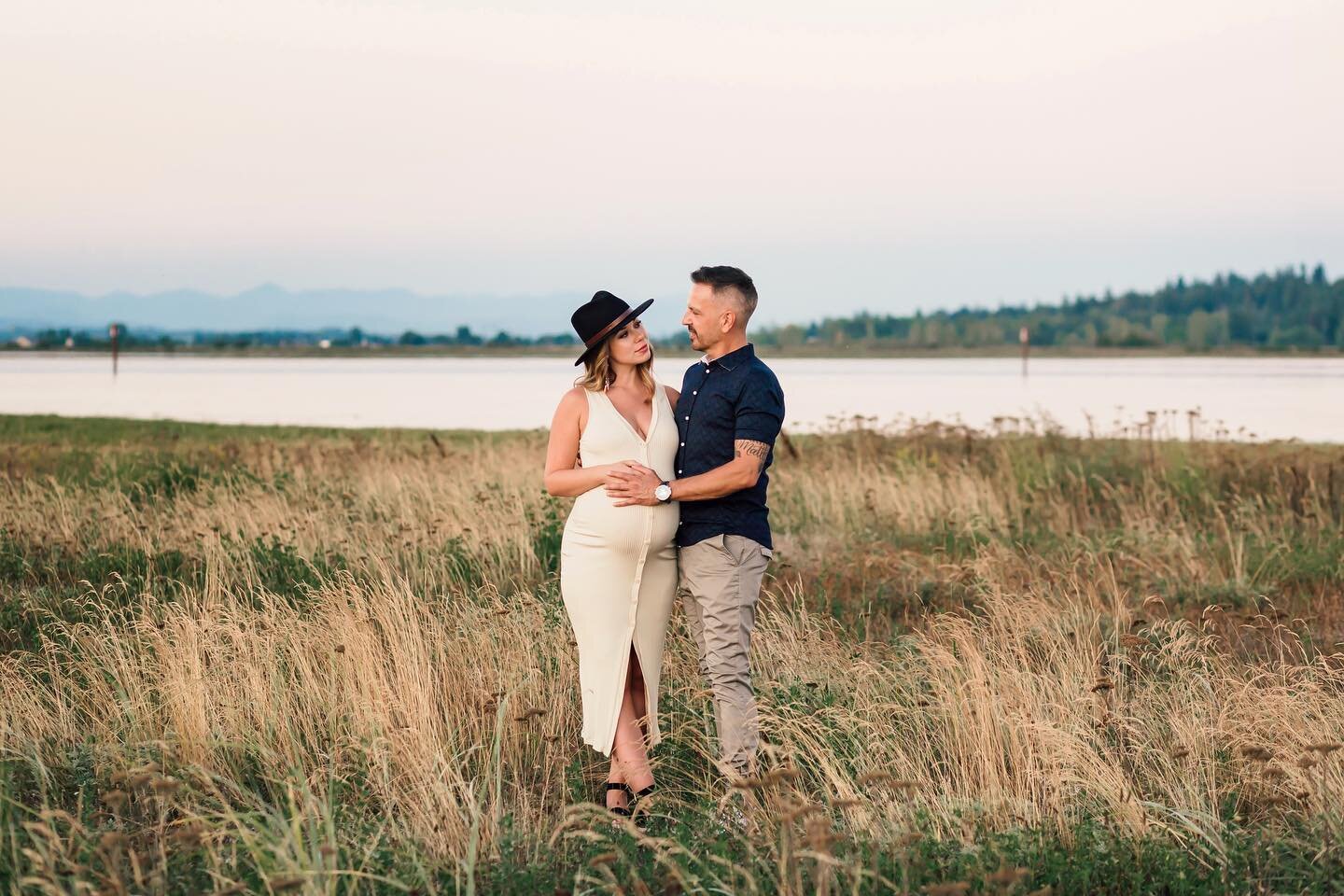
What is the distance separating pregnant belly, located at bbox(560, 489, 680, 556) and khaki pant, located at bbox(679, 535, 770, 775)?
20 cm

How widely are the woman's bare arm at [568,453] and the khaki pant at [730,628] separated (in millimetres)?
555

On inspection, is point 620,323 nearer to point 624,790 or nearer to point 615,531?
point 615,531

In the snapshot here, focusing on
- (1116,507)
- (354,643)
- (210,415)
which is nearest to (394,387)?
(210,415)

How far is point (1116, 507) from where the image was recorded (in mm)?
13766

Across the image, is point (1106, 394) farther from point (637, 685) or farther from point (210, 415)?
point (637, 685)

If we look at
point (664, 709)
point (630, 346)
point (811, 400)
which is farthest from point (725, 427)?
point (811, 400)

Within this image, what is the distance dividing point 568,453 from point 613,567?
20.6 inches

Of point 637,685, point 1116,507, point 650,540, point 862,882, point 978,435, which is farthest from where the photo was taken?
point 978,435

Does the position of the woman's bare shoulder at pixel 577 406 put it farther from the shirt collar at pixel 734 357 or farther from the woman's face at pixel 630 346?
the shirt collar at pixel 734 357

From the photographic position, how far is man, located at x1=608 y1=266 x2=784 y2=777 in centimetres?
514

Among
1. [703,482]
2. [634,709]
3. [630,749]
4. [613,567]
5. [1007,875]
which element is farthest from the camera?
[634,709]

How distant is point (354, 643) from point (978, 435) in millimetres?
13502

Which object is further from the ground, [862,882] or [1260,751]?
[1260,751]

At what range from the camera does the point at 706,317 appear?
514cm
